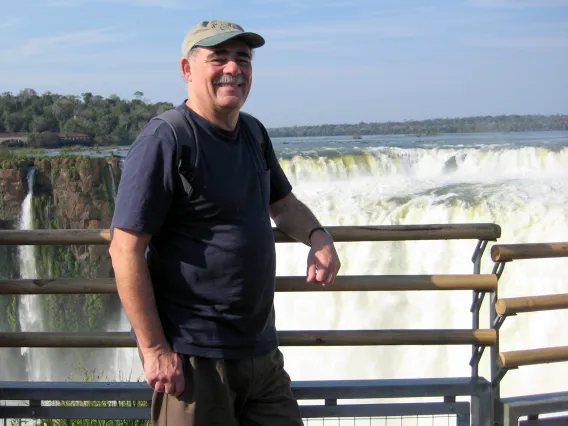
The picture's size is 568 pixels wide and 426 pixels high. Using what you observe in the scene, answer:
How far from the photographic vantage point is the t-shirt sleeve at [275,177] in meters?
2.52

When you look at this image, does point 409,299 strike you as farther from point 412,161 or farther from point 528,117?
point 528,117

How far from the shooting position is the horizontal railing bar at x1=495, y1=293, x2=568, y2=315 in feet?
9.51

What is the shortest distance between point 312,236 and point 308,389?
69cm

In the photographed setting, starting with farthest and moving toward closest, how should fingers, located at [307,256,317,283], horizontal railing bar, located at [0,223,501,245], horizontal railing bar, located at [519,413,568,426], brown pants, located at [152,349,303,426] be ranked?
horizontal railing bar, located at [519,413,568,426] < horizontal railing bar, located at [0,223,501,245] < fingers, located at [307,256,317,283] < brown pants, located at [152,349,303,426]

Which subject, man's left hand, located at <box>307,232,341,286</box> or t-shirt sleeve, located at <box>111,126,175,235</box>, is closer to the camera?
t-shirt sleeve, located at <box>111,126,175,235</box>

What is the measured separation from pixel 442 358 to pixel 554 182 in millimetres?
8136

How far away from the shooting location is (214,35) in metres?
2.15

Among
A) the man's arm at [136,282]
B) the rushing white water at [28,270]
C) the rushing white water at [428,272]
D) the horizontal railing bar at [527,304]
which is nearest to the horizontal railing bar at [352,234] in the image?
the horizontal railing bar at [527,304]

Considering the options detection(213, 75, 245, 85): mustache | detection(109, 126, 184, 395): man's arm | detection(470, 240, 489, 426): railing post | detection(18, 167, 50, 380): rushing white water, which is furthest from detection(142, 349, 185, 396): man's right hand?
detection(18, 167, 50, 380): rushing white water

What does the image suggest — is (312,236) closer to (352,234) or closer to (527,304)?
(352,234)

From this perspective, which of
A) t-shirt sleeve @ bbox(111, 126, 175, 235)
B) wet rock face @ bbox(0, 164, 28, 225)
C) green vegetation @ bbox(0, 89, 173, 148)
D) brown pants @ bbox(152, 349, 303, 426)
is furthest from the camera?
green vegetation @ bbox(0, 89, 173, 148)

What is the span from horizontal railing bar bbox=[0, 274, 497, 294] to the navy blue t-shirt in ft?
2.10

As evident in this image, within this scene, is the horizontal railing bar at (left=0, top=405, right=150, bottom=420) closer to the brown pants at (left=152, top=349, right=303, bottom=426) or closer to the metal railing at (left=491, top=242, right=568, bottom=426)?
the brown pants at (left=152, top=349, right=303, bottom=426)

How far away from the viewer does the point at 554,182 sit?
668 inches
